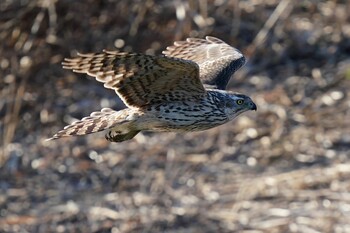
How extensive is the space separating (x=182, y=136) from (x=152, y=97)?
391cm

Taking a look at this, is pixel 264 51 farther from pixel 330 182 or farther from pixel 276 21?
pixel 330 182

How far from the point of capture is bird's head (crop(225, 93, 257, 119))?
662 centimetres

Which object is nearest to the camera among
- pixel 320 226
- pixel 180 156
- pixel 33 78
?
pixel 320 226

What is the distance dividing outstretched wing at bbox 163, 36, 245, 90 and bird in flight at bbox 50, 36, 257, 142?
17cm

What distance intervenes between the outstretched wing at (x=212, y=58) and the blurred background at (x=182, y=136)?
7.05 ft

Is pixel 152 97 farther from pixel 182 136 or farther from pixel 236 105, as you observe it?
pixel 182 136

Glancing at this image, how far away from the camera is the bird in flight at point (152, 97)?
6.02m

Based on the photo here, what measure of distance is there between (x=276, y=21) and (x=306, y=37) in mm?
314

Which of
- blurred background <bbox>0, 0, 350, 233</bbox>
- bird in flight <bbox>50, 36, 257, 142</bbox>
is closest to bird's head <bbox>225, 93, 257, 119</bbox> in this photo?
bird in flight <bbox>50, 36, 257, 142</bbox>

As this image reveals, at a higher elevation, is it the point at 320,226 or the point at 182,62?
the point at 182,62

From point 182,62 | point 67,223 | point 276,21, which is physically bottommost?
point 67,223

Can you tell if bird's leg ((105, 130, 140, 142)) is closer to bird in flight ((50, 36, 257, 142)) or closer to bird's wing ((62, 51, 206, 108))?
bird in flight ((50, 36, 257, 142))

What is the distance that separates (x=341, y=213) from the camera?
9328 mm

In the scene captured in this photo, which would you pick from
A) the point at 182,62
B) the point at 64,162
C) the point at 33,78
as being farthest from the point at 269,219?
the point at 182,62
